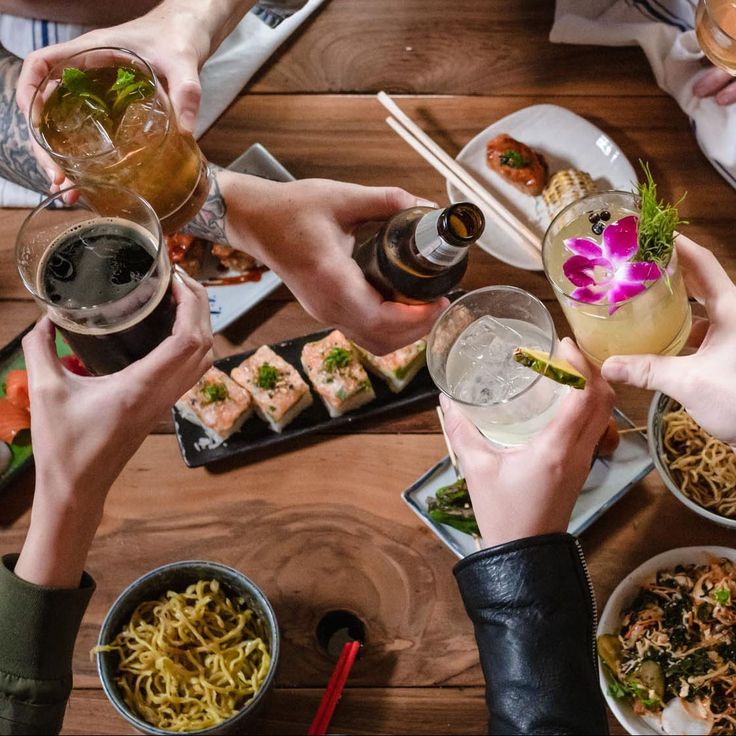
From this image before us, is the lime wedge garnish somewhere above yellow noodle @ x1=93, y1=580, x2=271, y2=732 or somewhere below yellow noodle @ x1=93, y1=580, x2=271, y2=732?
above

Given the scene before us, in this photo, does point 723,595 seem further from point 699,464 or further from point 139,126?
point 139,126

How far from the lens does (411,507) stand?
2.26m

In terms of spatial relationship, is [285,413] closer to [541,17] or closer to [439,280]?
[439,280]

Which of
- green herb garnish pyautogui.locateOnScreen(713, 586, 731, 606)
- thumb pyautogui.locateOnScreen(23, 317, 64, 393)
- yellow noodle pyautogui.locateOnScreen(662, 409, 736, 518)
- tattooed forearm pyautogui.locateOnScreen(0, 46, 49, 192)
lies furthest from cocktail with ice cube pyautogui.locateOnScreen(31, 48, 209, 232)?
green herb garnish pyautogui.locateOnScreen(713, 586, 731, 606)

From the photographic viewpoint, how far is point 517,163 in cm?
246

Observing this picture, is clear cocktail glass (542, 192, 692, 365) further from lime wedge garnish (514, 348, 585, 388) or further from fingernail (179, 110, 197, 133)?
fingernail (179, 110, 197, 133)

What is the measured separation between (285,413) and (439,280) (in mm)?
639

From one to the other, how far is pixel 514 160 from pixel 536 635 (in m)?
1.34

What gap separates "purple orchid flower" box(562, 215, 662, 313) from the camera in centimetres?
156

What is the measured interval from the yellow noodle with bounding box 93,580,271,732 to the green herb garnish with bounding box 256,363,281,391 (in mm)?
527

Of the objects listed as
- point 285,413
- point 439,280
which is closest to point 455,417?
point 439,280

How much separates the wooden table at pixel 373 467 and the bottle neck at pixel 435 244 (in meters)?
0.70

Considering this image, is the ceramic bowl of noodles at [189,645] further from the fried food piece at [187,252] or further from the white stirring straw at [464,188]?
the white stirring straw at [464,188]

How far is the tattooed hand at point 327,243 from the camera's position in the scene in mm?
2008
